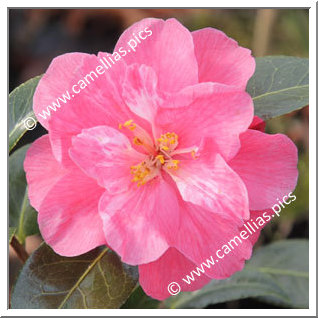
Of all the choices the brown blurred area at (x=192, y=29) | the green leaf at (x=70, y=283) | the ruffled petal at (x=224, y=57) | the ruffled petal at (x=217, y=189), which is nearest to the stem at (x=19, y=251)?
the green leaf at (x=70, y=283)

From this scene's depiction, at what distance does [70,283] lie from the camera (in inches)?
40.7

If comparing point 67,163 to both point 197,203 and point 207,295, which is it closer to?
point 197,203

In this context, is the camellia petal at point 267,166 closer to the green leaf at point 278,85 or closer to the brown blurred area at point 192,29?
the green leaf at point 278,85

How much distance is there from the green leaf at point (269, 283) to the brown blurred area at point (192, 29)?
1.07 ft

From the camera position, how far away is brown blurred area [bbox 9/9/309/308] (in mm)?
2113

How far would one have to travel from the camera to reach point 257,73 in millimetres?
Answer: 1084

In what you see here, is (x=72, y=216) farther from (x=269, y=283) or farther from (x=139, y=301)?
(x=269, y=283)

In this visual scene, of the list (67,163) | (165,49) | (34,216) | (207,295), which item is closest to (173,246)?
(67,163)

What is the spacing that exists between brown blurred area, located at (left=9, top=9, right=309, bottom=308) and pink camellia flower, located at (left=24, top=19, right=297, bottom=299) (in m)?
1.12

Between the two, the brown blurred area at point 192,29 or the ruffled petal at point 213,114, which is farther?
the brown blurred area at point 192,29

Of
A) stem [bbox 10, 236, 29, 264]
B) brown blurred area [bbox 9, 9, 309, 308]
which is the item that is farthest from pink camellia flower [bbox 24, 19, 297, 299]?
brown blurred area [bbox 9, 9, 309, 308]

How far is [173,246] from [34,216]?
0.48m

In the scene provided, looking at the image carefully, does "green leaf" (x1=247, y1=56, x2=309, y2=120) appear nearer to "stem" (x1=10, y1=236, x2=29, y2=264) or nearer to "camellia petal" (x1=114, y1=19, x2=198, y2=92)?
"camellia petal" (x1=114, y1=19, x2=198, y2=92)

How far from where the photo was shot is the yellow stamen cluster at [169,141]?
928mm
